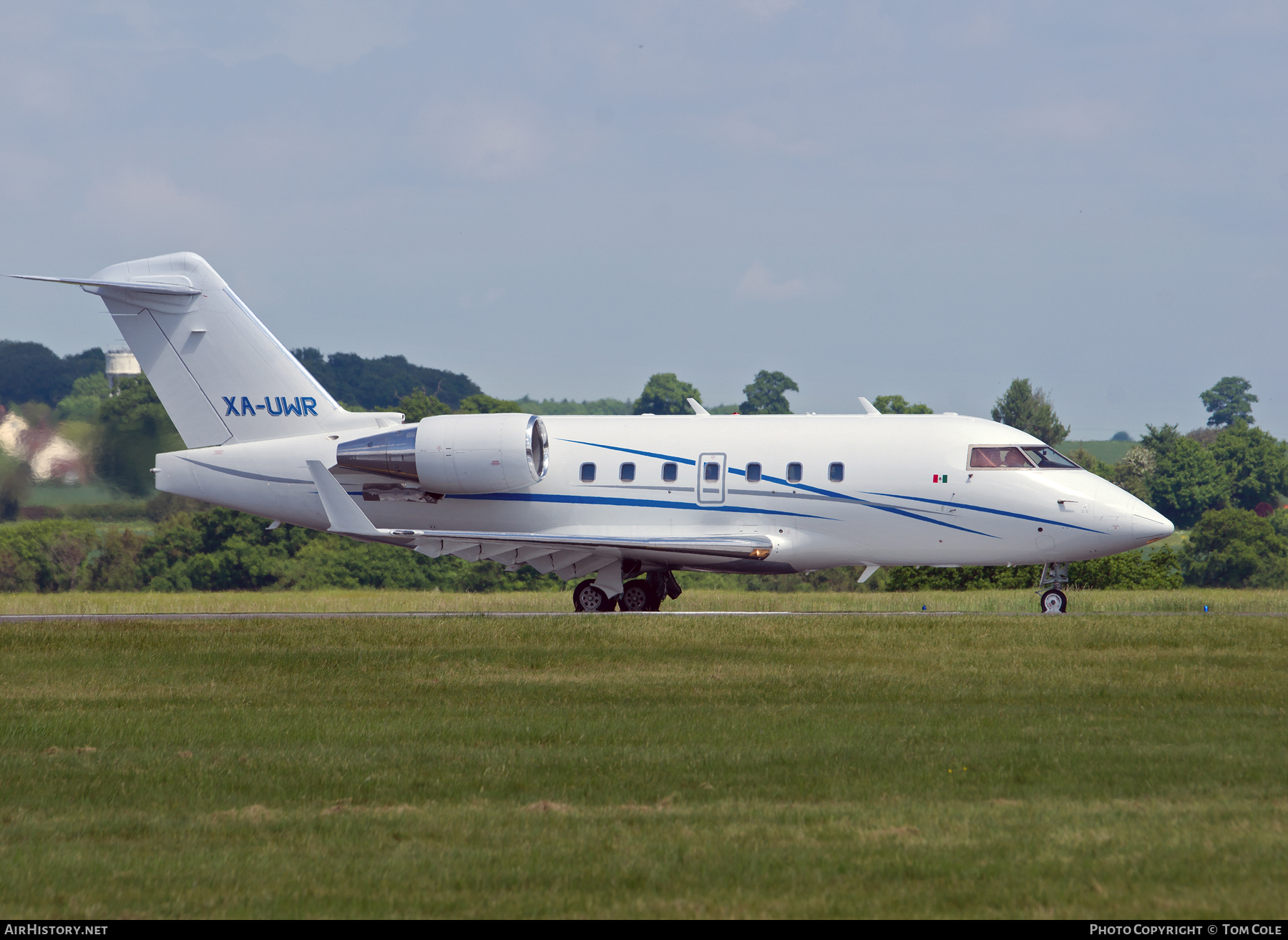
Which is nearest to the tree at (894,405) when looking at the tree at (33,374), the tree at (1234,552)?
the tree at (1234,552)

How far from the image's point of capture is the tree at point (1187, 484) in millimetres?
108812

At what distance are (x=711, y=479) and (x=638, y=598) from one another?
142 inches

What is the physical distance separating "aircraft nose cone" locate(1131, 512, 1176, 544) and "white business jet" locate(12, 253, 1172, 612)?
0.11 ft

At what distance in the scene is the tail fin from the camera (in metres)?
30.5

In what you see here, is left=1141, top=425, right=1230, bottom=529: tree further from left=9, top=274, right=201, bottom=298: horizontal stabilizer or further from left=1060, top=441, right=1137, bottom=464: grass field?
left=9, top=274, right=201, bottom=298: horizontal stabilizer

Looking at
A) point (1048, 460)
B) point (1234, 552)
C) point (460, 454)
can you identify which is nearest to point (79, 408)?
point (460, 454)

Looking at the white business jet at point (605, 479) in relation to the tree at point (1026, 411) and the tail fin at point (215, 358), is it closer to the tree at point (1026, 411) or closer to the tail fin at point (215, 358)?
the tail fin at point (215, 358)

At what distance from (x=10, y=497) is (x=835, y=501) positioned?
2636 cm

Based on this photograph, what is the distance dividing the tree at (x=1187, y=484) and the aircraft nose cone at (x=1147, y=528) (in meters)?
86.5

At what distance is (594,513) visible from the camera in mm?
28812

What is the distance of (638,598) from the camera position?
30094 millimetres

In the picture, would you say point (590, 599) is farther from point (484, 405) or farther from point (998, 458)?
point (484, 405)

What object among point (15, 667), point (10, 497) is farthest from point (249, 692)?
point (10, 497)
